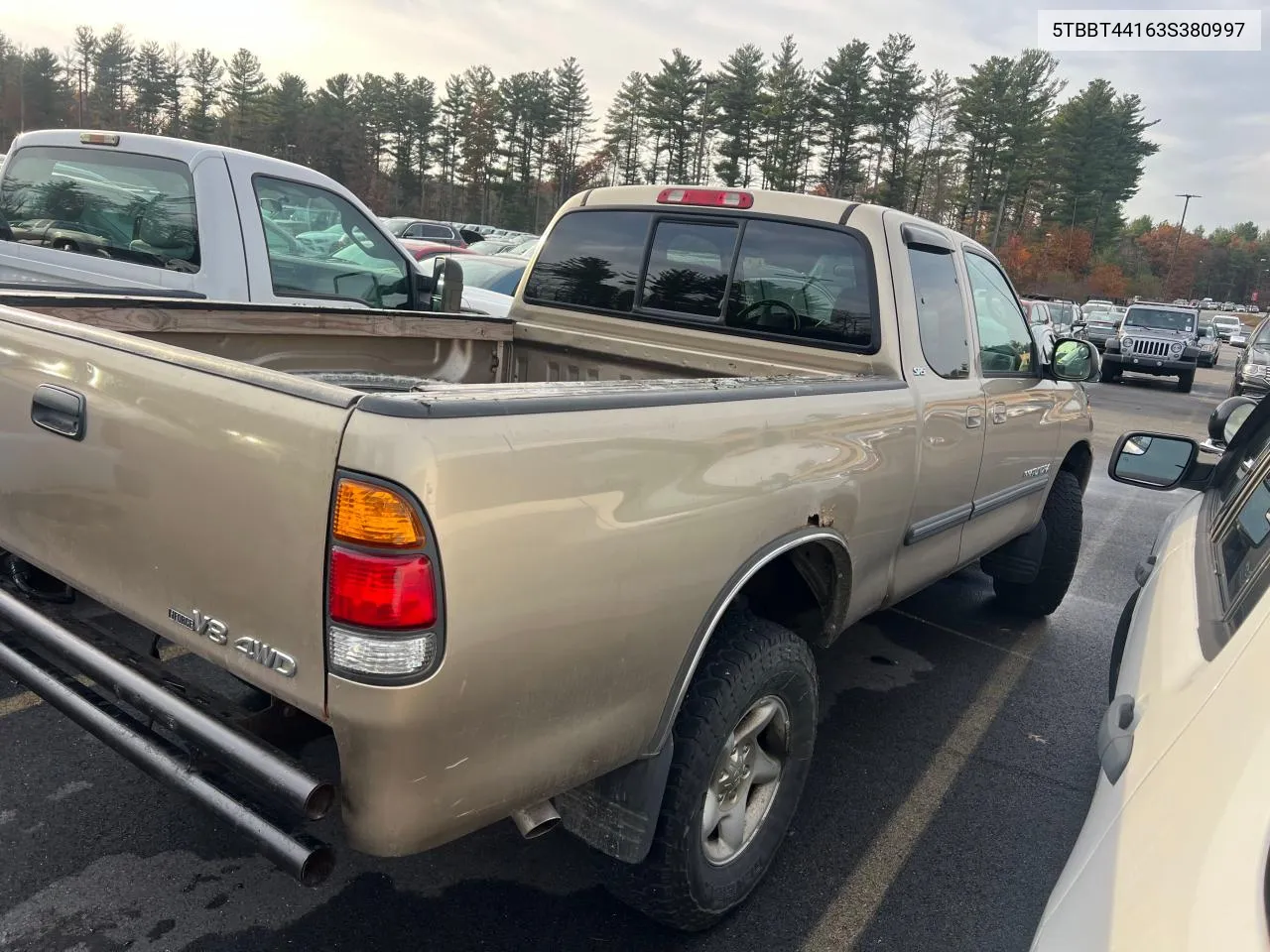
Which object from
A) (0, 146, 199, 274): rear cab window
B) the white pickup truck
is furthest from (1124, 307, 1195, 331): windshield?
(0, 146, 199, 274): rear cab window

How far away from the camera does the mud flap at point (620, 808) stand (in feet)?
7.20

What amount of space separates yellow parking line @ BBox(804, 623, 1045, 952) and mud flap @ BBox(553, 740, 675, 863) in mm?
754

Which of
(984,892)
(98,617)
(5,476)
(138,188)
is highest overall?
(138,188)

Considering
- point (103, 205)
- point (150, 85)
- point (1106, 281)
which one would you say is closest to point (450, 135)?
point (150, 85)

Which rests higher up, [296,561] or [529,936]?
[296,561]

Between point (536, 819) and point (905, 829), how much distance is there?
164cm

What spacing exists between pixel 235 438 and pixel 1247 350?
17812 millimetres

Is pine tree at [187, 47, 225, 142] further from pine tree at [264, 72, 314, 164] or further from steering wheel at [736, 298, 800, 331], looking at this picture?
steering wheel at [736, 298, 800, 331]

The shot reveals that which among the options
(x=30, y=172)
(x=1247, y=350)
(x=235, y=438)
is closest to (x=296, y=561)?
(x=235, y=438)

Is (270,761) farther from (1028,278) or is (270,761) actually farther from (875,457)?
(1028,278)

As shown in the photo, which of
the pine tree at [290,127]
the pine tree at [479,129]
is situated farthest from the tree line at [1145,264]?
Answer: the pine tree at [290,127]

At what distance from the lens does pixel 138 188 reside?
17.7 ft

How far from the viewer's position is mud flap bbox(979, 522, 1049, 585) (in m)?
4.89

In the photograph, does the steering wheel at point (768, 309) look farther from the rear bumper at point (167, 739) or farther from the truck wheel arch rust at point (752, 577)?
the rear bumper at point (167, 739)
